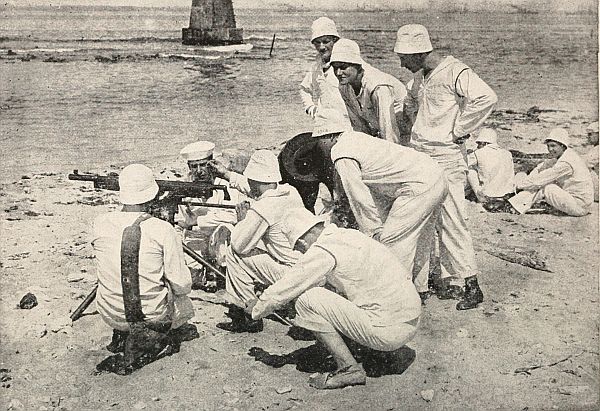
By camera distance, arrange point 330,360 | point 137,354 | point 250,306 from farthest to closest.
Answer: point 250,306, point 330,360, point 137,354

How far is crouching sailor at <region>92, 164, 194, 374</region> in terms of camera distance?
397 centimetres

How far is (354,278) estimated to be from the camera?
384cm

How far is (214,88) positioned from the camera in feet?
34.1

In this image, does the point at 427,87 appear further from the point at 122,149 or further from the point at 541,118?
the point at 541,118

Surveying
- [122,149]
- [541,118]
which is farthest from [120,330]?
[541,118]

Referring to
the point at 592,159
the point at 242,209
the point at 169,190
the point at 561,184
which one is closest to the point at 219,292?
the point at 242,209

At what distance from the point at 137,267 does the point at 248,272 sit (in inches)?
32.5

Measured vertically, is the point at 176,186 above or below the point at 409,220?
above

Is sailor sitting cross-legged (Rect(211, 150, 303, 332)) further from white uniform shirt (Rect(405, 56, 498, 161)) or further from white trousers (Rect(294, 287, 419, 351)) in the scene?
white uniform shirt (Rect(405, 56, 498, 161))

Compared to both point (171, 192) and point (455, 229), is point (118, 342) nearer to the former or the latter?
point (171, 192)

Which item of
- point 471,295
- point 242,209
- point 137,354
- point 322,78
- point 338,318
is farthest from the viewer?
point 322,78

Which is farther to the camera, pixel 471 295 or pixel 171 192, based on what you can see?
pixel 471 295

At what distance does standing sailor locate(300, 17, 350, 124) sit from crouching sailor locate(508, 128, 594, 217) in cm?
268

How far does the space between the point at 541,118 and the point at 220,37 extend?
6.64 m
